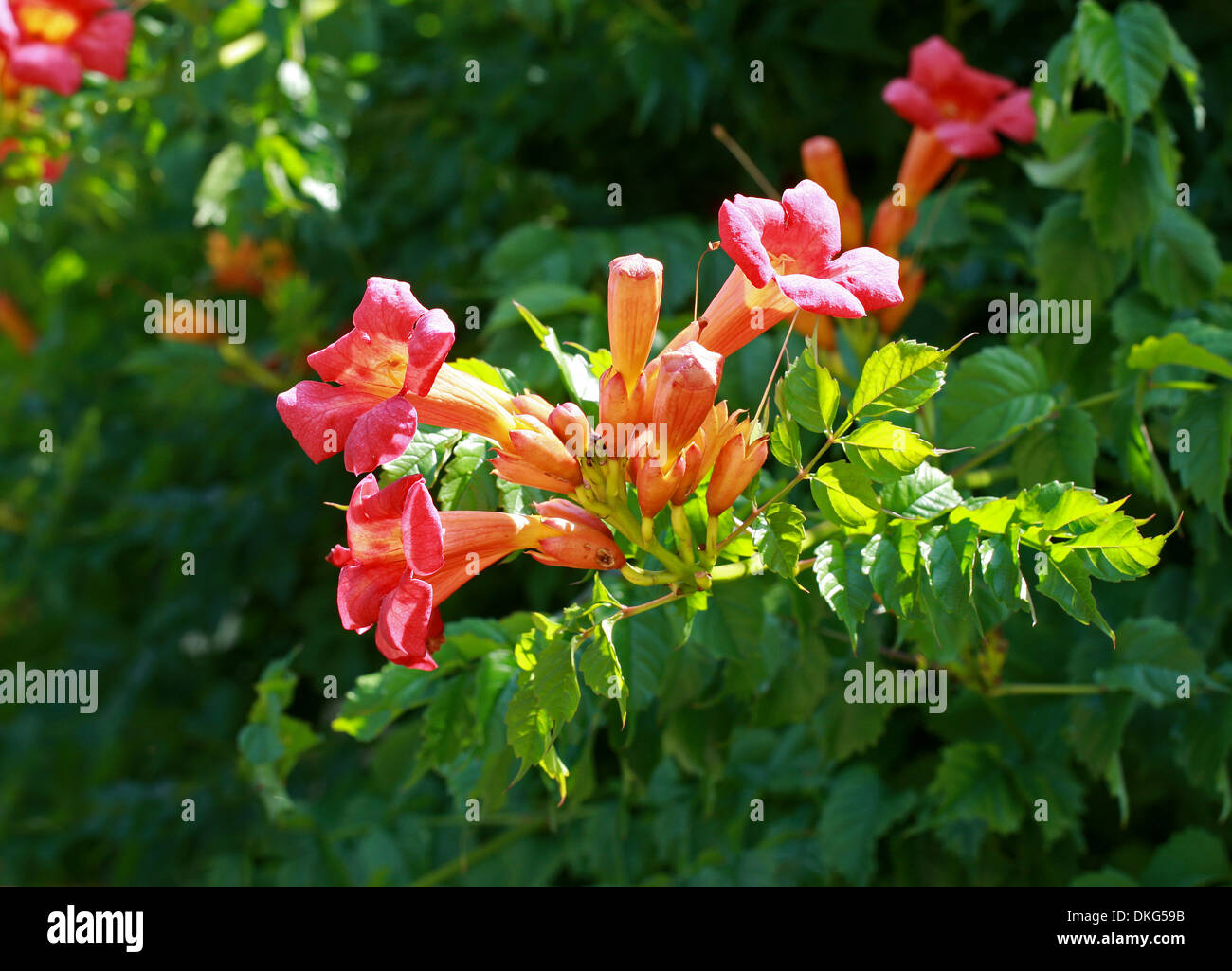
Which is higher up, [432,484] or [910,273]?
[910,273]

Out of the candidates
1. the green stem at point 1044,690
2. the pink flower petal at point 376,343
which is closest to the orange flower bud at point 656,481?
the pink flower petal at point 376,343

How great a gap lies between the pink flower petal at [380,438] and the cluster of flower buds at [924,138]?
1266 millimetres

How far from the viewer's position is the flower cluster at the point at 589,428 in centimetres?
125

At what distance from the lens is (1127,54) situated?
78.7 inches

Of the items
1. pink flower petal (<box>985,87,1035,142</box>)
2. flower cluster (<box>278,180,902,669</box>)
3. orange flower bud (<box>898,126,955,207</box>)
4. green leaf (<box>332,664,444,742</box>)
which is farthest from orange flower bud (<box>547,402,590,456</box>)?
pink flower petal (<box>985,87,1035,142</box>)

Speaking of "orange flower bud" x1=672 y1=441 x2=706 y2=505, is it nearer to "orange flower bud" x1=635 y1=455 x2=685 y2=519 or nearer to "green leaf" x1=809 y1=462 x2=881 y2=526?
"orange flower bud" x1=635 y1=455 x2=685 y2=519

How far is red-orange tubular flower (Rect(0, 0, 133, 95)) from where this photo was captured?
8.02 feet

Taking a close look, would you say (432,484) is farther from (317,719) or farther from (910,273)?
(317,719)

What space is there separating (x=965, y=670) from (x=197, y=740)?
9.94 ft

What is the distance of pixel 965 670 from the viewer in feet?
6.45

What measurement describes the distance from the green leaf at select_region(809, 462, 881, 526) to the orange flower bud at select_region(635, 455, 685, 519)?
0.58 feet

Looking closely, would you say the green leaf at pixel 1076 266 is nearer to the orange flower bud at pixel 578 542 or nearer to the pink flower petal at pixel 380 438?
the orange flower bud at pixel 578 542

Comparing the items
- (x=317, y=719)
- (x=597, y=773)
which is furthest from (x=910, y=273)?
(x=317, y=719)

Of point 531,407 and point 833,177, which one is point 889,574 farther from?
point 833,177
